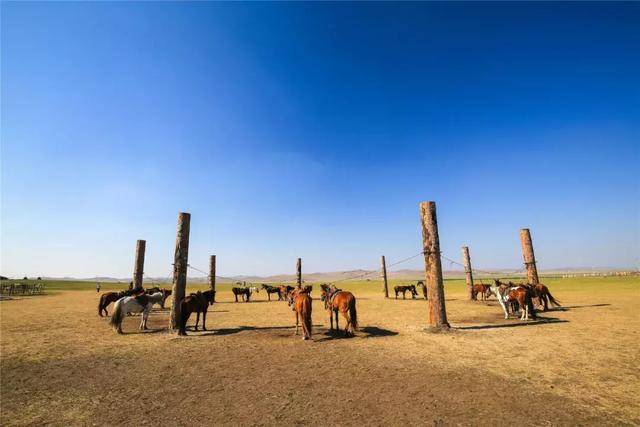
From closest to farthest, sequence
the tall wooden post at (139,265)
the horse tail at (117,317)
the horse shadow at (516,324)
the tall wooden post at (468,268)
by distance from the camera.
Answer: the horse shadow at (516,324), the horse tail at (117,317), the tall wooden post at (139,265), the tall wooden post at (468,268)

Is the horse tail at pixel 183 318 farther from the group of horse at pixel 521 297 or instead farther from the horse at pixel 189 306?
the group of horse at pixel 521 297

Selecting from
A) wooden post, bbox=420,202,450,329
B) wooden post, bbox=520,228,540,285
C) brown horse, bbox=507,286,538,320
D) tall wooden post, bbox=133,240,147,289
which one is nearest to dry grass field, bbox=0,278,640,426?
wooden post, bbox=420,202,450,329

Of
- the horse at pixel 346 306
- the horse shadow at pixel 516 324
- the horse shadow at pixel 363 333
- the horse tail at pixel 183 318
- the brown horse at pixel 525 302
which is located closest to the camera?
the horse shadow at pixel 363 333

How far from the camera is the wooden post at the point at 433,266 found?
12633 millimetres

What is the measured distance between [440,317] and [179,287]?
12.0m

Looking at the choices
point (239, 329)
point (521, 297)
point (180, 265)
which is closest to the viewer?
point (180, 265)

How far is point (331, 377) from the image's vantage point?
24.0 feet

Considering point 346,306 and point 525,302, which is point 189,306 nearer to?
point 346,306

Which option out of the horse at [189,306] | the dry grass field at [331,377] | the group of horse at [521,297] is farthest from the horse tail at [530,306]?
the horse at [189,306]

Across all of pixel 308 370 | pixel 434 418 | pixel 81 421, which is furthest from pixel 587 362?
pixel 81 421

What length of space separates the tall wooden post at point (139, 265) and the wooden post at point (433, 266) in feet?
66.8

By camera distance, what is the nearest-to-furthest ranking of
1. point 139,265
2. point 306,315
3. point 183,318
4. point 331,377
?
point 331,377, point 306,315, point 183,318, point 139,265

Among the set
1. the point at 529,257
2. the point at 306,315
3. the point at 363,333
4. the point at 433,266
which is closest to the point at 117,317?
the point at 306,315

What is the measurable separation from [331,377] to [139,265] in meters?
20.2
